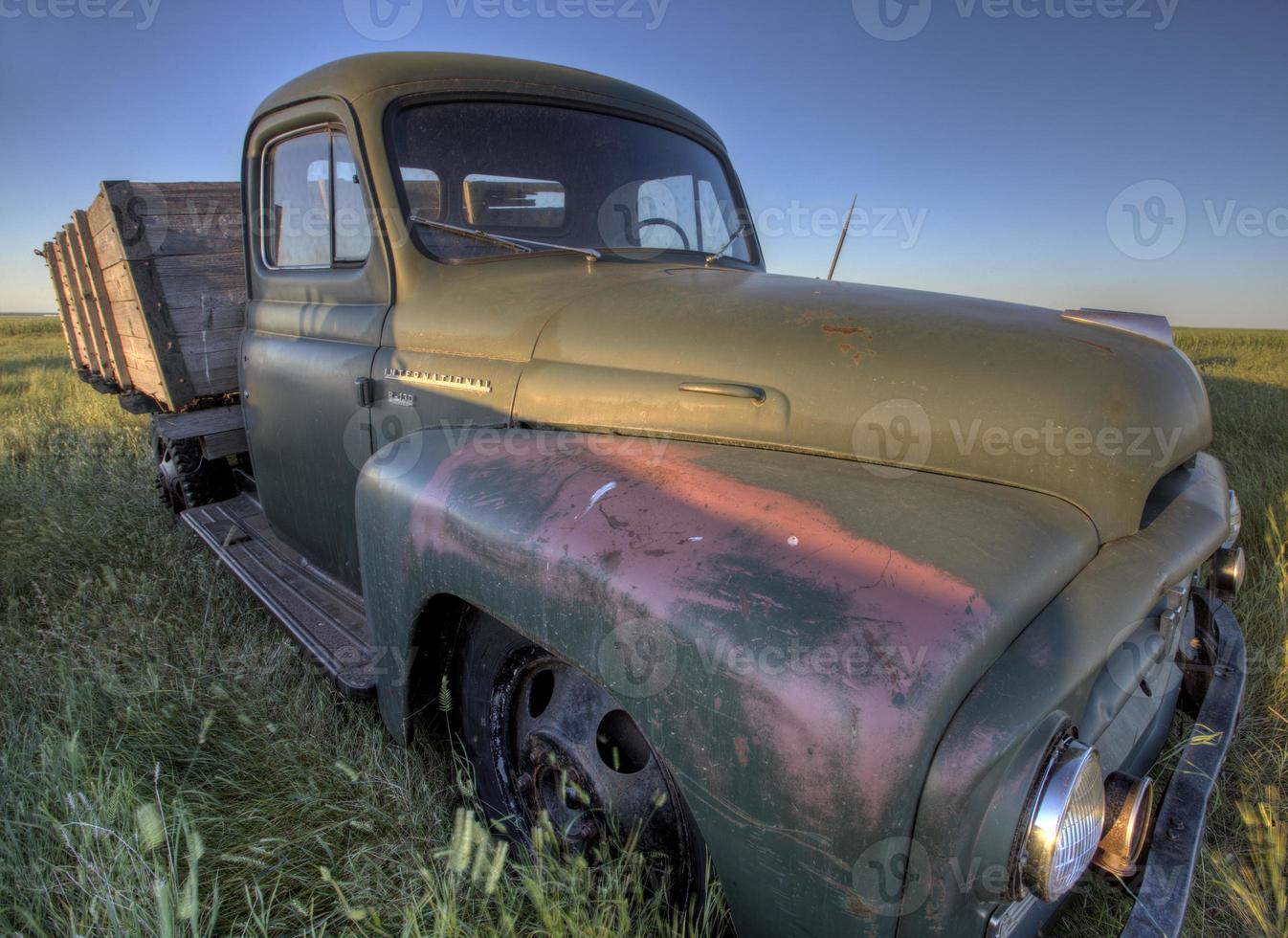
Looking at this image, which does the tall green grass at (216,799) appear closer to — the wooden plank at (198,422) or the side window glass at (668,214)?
the wooden plank at (198,422)

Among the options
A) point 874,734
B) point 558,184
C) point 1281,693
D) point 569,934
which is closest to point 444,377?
point 558,184

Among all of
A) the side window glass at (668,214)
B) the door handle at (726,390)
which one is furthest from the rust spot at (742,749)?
the side window glass at (668,214)

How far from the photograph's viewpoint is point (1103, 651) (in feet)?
3.59

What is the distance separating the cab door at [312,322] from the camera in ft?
7.61

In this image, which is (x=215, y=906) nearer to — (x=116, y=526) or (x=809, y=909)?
(x=809, y=909)

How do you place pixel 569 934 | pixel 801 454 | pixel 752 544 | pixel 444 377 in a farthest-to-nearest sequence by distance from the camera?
pixel 444 377
pixel 801 454
pixel 569 934
pixel 752 544

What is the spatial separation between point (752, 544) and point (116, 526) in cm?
417

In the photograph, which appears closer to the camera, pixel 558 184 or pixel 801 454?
pixel 801 454

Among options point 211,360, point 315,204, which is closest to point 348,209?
point 315,204

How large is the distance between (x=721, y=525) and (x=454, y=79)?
1.82 m

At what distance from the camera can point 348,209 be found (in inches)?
93.7

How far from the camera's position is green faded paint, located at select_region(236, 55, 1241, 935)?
989mm

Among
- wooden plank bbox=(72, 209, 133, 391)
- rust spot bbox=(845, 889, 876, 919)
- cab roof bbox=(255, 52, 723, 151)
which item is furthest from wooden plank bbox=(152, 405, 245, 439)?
rust spot bbox=(845, 889, 876, 919)

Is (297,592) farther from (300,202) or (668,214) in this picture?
(668,214)
